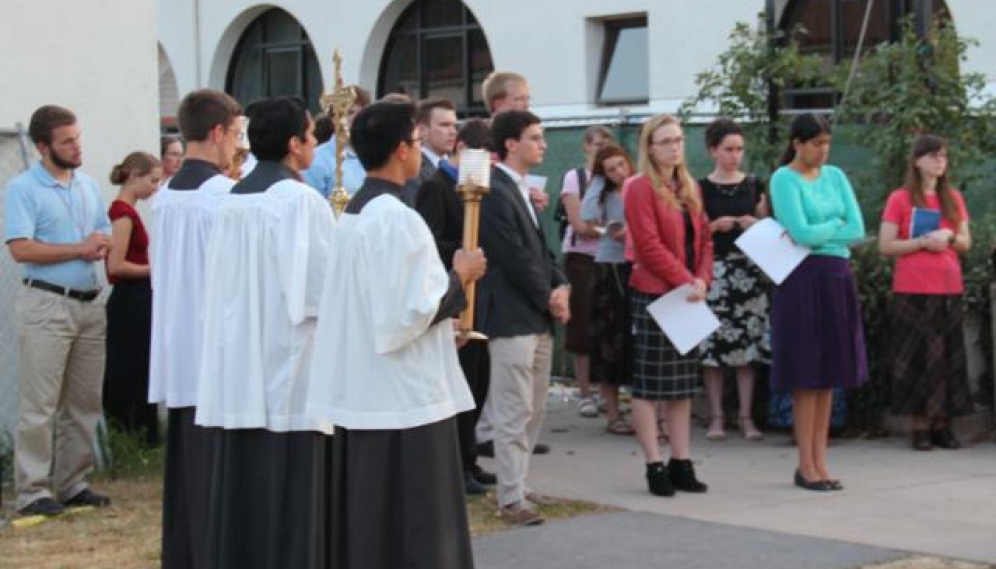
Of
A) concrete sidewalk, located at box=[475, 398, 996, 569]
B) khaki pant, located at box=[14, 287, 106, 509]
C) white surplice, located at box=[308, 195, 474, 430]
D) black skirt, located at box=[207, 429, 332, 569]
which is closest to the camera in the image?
white surplice, located at box=[308, 195, 474, 430]

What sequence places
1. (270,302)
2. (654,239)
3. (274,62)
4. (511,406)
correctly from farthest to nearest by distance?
(274,62)
(654,239)
(511,406)
(270,302)

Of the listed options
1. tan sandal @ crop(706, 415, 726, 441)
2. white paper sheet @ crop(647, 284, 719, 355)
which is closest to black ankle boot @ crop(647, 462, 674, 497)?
white paper sheet @ crop(647, 284, 719, 355)

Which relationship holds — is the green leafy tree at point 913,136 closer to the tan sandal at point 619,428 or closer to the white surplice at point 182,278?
the tan sandal at point 619,428

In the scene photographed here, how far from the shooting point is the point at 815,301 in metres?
9.12

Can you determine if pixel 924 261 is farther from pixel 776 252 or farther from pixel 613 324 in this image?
pixel 613 324

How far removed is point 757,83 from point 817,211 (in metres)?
3.11

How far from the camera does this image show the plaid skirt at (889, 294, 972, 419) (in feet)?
33.9

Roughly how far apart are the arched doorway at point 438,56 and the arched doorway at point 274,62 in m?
1.37

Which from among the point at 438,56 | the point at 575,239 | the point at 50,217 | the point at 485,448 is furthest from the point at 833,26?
the point at 50,217

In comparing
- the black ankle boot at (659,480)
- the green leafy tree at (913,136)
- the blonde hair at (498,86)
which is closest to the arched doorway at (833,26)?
the green leafy tree at (913,136)

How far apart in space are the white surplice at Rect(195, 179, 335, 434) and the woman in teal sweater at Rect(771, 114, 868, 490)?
11.1 ft

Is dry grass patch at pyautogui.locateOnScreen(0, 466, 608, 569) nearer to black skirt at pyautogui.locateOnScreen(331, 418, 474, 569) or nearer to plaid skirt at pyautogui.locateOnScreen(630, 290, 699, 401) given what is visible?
plaid skirt at pyautogui.locateOnScreen(630, 290, 699, 401)

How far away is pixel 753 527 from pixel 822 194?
193 cm

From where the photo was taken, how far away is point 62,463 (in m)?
9.09
